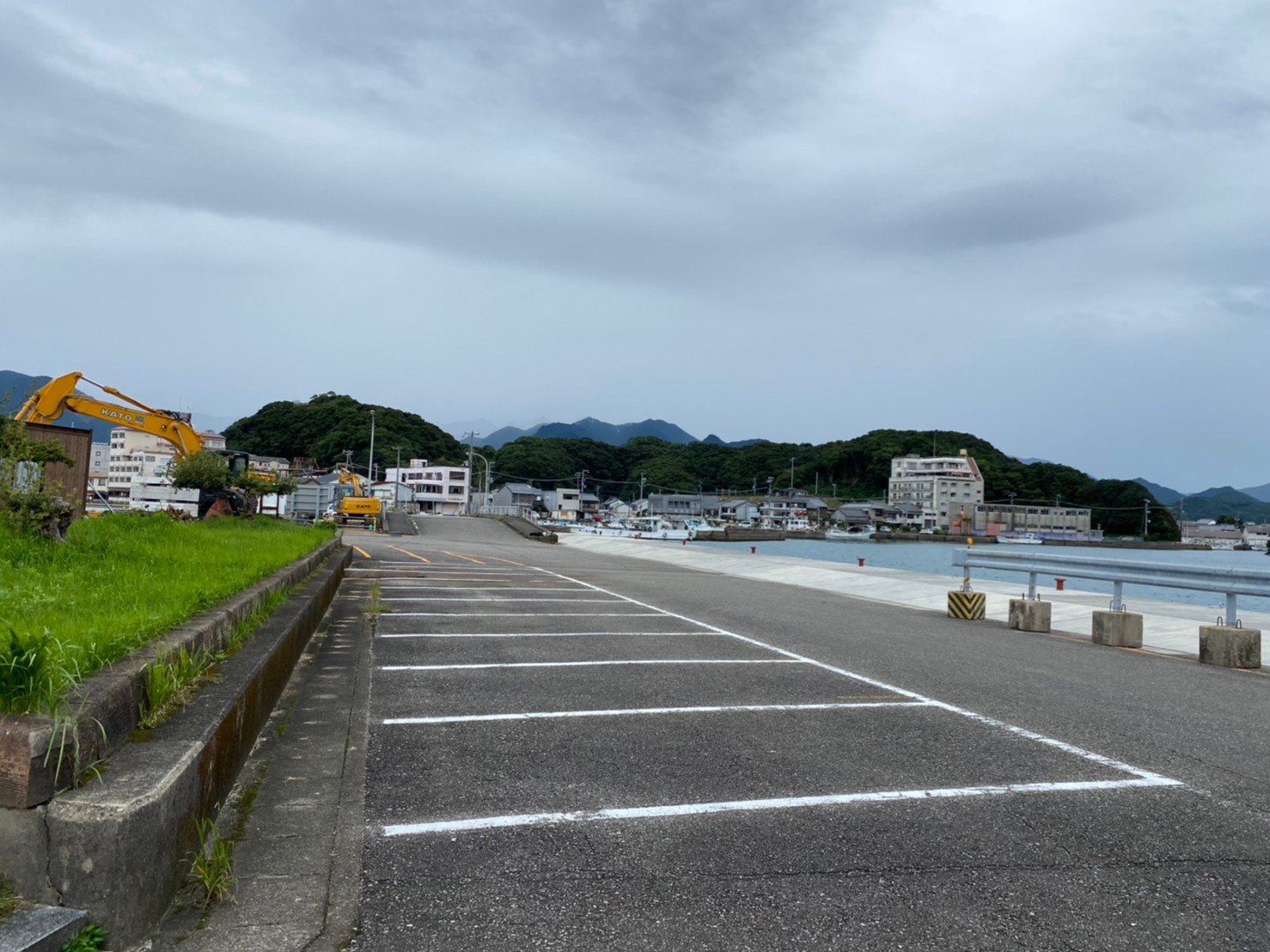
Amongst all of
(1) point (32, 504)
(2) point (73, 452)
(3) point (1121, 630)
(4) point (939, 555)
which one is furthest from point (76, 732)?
(4) point (939, 555)

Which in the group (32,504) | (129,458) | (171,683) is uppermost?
(129,458)

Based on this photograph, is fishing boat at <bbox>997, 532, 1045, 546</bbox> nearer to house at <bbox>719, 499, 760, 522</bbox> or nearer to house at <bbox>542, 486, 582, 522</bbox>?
house at <bbox>719, 499, 760, 522</bbox>

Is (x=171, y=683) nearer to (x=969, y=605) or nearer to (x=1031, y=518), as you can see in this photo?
(x=969, y=605)

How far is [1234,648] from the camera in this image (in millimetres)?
9258

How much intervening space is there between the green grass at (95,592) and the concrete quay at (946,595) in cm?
1026

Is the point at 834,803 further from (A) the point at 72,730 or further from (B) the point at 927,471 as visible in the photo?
(B) the point at 927,471

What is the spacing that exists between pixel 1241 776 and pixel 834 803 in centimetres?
262

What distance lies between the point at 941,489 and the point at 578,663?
134 metres

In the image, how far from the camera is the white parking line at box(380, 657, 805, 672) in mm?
7602

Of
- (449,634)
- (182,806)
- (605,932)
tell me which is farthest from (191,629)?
(449,634)

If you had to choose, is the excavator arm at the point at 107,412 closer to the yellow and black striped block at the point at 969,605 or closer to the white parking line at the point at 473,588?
the white parking line at the point at 473,588

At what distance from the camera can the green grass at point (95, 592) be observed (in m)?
3.22

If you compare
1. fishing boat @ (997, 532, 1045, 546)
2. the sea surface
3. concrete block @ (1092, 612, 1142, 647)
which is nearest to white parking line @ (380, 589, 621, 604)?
concrete block @ (1092, 612, 1142, 647)

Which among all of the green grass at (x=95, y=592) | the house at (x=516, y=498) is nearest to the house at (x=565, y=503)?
the house at (x=516, y=498)
